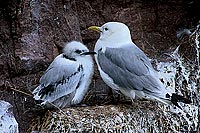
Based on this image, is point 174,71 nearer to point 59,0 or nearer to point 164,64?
point 164,64

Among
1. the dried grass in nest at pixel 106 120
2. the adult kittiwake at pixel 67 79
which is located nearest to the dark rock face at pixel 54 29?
the adult kittiwake at pixel 67 79

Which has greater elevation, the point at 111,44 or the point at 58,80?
the point at 111,44

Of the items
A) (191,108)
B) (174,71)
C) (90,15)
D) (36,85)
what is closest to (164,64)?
(174,71)

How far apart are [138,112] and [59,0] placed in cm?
82

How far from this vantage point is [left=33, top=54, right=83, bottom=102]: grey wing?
9.02 feet

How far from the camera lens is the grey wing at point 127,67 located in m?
2.72

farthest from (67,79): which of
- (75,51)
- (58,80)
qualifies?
(75,51)

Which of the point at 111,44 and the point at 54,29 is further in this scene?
the point at 54,29

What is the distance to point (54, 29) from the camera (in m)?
3.11

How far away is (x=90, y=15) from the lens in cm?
335

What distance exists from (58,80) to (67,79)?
2.0 inches

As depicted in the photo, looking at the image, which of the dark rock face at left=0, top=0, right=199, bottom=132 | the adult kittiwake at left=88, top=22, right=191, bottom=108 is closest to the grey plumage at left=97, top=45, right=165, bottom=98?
the adult kittiwake at left=88, top=22, right=191, bottom=108

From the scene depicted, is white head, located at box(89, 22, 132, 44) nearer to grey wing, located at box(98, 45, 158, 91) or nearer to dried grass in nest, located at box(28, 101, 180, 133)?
grey wing, located at box(98, 45, 158, 91)

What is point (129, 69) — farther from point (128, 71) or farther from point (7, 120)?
point (7, 120)
